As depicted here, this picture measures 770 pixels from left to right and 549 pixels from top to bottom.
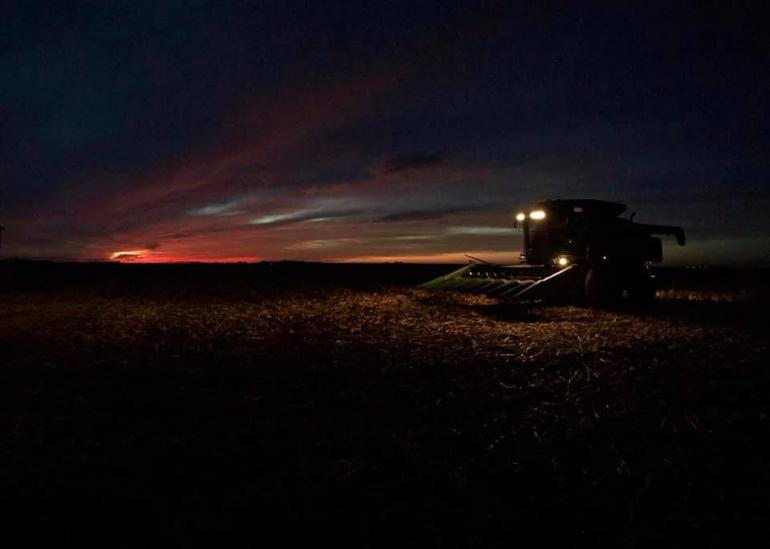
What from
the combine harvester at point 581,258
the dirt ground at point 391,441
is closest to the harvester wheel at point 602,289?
the combine harvester at point 581,258

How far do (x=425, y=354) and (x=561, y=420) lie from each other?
407 centimetres

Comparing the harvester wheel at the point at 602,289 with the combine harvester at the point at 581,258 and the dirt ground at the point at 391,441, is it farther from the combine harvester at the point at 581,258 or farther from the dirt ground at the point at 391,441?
the dirt ground at the point at 391,441

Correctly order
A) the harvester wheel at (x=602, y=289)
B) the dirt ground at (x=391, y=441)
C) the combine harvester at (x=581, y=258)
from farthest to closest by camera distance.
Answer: the combine harvester at (x=581, y=258), the harvester wheel at (x=602, y=289), the dirt ground at (x=391, y=441)

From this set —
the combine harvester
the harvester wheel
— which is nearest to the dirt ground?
the harvester wheel

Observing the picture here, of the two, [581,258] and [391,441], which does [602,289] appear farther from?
[391,441]

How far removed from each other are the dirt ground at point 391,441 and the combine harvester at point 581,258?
5996 mm

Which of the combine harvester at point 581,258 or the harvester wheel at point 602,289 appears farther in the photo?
the combine harvester at point 581,258

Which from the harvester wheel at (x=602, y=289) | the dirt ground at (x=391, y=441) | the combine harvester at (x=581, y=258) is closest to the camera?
the dirt ground at (x=391, y=441)

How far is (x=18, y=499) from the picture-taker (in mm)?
4004

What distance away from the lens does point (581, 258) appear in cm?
1836

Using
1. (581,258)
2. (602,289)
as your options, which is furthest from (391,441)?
(581,258)

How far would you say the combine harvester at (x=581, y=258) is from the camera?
1681 centimetres

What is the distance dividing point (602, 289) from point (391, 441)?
43.3 ft

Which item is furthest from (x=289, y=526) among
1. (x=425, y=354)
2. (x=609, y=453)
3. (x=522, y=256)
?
(x=522, y=256)
